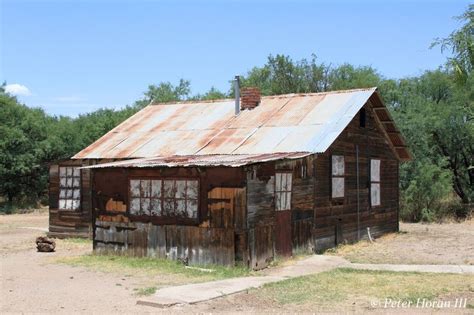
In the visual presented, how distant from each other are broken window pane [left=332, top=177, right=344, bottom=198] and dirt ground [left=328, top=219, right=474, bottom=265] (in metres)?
1.58

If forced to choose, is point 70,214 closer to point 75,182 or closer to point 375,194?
point 75,182

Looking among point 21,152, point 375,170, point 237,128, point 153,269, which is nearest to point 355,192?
point 375,170

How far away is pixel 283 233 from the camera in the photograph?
15148 mm

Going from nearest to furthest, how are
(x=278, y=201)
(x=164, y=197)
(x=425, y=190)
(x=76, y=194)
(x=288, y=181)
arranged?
1. (x=164, y=197)
2. (x=278, y=201)
3. (x=288, y=181)
4. (x=76, y=194)
5. (x=425, y=190)

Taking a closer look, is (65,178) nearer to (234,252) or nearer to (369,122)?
(234,252)

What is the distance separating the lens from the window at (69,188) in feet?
66.6

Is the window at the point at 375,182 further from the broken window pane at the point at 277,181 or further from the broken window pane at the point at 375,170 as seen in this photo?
the broken window pane at the point at 277,181

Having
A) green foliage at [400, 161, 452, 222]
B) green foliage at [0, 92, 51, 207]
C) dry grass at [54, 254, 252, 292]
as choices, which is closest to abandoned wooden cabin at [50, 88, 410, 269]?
dry grass at [54, 254, 252, 292]

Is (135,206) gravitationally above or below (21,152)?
below

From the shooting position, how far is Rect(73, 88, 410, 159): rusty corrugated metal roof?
1673 centimetres

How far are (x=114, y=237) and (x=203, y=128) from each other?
523 cm

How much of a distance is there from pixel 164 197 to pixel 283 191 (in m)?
3.00

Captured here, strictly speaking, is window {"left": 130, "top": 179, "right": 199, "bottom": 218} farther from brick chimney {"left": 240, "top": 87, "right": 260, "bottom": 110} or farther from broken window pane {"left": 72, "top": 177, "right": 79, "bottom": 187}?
brick chimney {"left": 240, "top": 87, "right": 260, "bottom": 110}

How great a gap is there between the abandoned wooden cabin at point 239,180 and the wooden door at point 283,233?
0.03 metres
